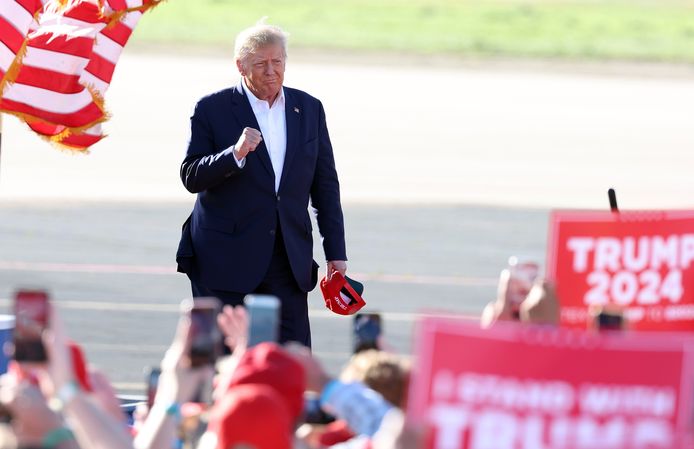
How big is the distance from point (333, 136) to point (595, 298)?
21.7 metres

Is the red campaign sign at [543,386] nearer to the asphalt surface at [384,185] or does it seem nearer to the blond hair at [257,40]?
the blond hair at [257,40]

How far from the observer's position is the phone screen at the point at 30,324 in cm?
418

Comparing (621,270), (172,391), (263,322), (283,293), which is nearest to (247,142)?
(283,293)

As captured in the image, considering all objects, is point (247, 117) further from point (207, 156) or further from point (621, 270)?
point (621, 270)

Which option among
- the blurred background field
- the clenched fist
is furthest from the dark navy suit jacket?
the blurred background field

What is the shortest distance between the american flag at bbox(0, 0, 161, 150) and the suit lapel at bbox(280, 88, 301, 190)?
4.20 feet

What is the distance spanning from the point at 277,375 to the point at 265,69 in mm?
3169

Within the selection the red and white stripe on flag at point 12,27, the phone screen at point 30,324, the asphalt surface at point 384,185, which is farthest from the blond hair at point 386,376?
the red and white stripe on flag at point 12,27

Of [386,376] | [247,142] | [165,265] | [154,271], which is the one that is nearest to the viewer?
[386,376]

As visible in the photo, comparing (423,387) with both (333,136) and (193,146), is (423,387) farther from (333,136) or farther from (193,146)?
(333,136)

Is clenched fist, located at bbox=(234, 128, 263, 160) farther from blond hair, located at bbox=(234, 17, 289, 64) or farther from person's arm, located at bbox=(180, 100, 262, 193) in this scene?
blond hair, located at bbox=(234, 17, 289, 64)

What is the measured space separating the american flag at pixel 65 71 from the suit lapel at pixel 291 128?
4.20 ft

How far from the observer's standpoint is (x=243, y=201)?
7258mm

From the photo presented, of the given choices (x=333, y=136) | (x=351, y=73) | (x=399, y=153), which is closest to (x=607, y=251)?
(x=399, y=153)
